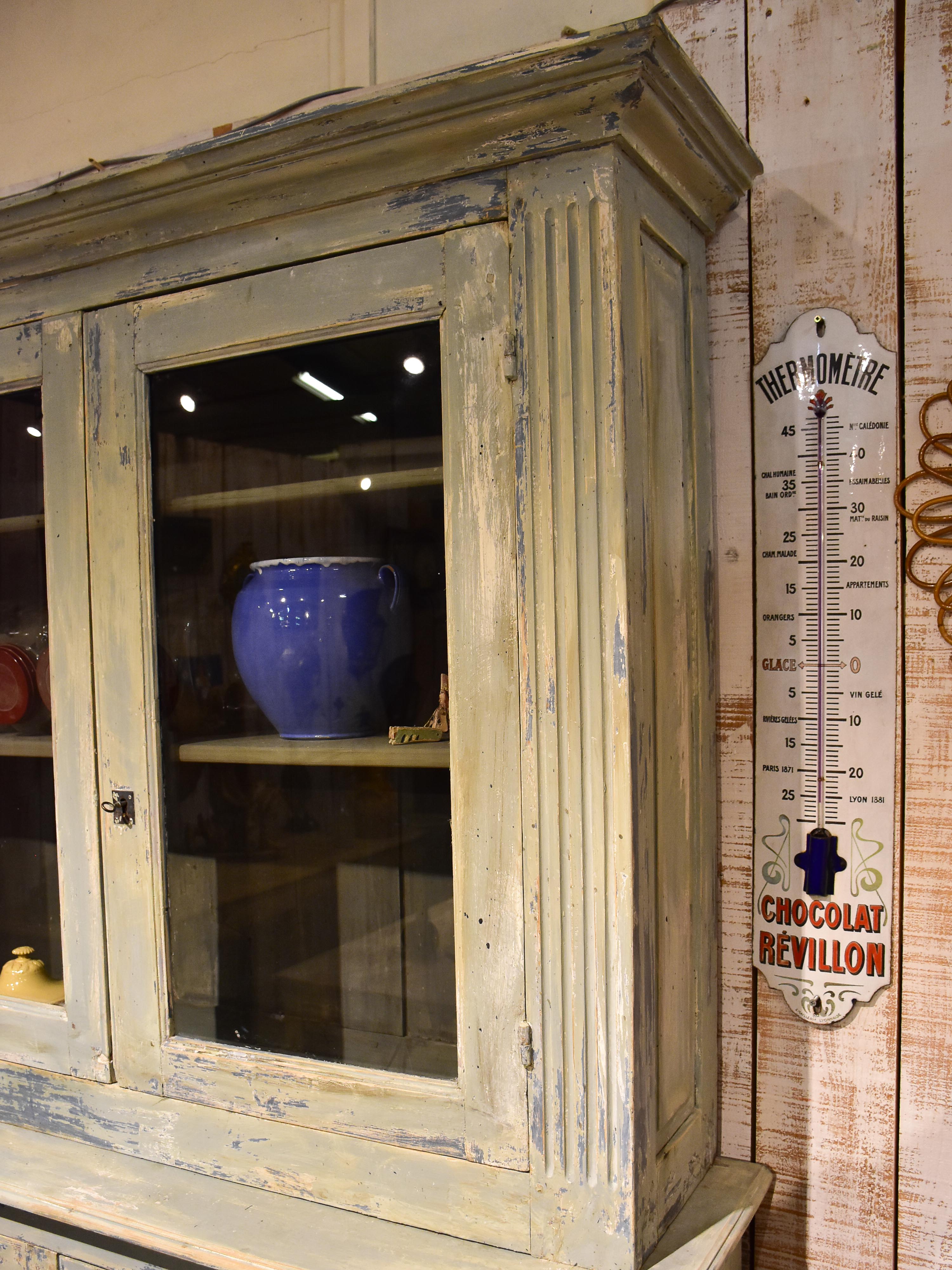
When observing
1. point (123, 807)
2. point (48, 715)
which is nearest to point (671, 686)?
point (123, 807)

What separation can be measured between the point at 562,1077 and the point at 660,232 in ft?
2.82

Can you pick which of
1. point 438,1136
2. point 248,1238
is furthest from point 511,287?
point 248,1238

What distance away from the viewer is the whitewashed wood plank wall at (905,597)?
1.07 metres

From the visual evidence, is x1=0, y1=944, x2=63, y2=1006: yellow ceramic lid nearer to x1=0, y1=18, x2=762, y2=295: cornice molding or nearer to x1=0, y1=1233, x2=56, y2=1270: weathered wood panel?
x1=0, y1=1233, x2=56, y2=1270: weathered wood panel

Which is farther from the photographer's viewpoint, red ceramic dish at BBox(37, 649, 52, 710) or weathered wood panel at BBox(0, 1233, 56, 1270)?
red ceramic dish at BBox(37, 649, 52, 710)

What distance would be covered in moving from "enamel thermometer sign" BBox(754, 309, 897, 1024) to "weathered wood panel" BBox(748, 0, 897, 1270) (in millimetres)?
38

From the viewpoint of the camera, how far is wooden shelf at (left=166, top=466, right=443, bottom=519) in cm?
102

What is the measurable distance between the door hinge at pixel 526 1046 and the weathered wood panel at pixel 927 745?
0.47m

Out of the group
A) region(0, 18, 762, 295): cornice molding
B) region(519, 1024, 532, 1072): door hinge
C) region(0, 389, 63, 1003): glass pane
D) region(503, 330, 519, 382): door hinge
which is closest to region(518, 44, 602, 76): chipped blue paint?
region(0, 18, 762, 295): cornice molding

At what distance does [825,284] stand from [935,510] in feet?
0.97

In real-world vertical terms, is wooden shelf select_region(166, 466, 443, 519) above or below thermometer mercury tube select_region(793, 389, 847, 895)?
above

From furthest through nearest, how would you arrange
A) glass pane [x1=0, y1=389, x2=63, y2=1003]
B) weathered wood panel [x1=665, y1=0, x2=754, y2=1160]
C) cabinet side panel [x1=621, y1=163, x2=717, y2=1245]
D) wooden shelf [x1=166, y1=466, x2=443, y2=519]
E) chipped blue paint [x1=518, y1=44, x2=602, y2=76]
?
glass pane [x1=0, y1=389, x2=63, y2=1003], weathered wood panel [x1=665, y1=0, x2=754, y2=1160], wooden shelf [x1=166, y1=466, x2=443, y2=519], cabinet side panel [x1=621, y1=163, x2=717, y2=1245], chipped blue paint [x1=518, y1=44, x2=602, y2=76]

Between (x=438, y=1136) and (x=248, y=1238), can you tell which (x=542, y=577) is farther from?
(x=248, y=1238)

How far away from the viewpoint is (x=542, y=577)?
0.92 meters
